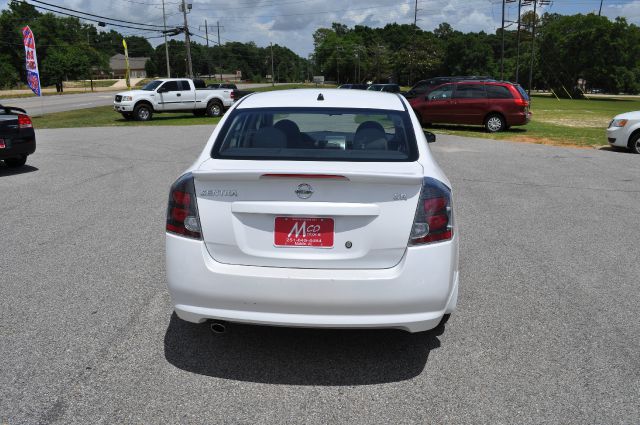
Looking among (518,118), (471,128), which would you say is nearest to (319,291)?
(518,118)

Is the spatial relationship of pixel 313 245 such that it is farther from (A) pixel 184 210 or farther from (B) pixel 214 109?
(B) pixel 214 109

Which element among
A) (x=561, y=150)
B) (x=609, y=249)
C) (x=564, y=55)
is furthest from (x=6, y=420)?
(x=564, y=55)

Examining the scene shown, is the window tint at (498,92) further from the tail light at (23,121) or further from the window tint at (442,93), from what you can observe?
the tail light at (23,121)

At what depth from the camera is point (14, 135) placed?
1069 cm

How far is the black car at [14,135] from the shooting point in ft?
34.6

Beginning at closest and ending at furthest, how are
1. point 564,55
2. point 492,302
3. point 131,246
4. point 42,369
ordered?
point 42,369, point 492,302, point 131,246, point 564,55

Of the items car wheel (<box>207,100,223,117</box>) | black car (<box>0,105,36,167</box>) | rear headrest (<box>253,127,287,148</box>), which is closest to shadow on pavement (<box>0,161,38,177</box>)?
black car (<box>0,105,36,167</box>)

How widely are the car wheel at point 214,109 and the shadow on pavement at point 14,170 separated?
17.4 m

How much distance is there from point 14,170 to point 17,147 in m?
0.77

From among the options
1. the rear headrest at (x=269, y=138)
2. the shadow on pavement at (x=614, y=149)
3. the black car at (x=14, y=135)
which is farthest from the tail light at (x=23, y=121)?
the shadow on pavement at (x=614, y=149)

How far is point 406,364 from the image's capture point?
354 cm

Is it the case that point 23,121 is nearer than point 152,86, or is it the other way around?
point 23,121

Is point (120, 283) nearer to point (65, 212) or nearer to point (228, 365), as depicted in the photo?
point (228, 365)

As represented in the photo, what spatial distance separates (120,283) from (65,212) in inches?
131
